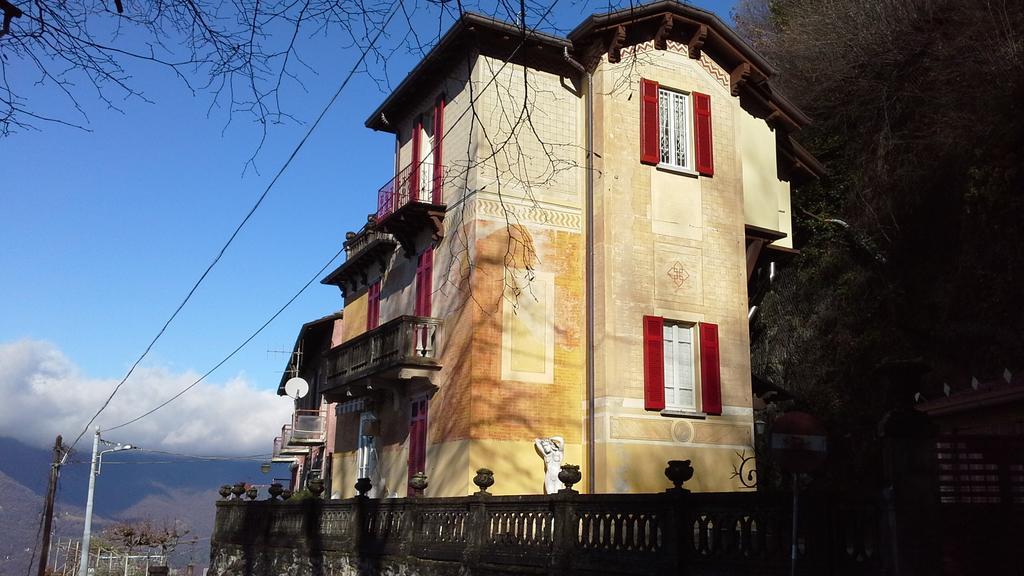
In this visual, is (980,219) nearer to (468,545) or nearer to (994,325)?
(994,325)

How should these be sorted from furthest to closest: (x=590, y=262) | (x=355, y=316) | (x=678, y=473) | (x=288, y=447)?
(x=288, y=447) < (x=355, y=316) < (x=590, y=262) < (x=678, y=473)

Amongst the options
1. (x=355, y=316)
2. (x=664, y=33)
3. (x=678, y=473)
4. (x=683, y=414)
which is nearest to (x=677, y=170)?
(x=664, y=33)

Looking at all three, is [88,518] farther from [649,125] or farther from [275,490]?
[649,125]

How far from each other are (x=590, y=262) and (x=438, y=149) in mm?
5006

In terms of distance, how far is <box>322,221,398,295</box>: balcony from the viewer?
81.3ft

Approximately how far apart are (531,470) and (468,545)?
Result: 16.2 ft

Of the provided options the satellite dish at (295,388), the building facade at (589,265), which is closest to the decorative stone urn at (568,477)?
the building facade at (589,265)

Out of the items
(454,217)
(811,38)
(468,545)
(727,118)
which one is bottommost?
(468,545)

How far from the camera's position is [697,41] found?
20.7 m

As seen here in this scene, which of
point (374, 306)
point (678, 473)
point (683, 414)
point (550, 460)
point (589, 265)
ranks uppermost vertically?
point (374, 306)

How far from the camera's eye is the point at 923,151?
76.8ft

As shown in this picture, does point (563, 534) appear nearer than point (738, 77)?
Yes

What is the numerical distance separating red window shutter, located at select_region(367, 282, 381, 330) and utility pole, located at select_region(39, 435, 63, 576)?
18413mm

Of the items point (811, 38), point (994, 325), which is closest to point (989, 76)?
point (994, 325)
